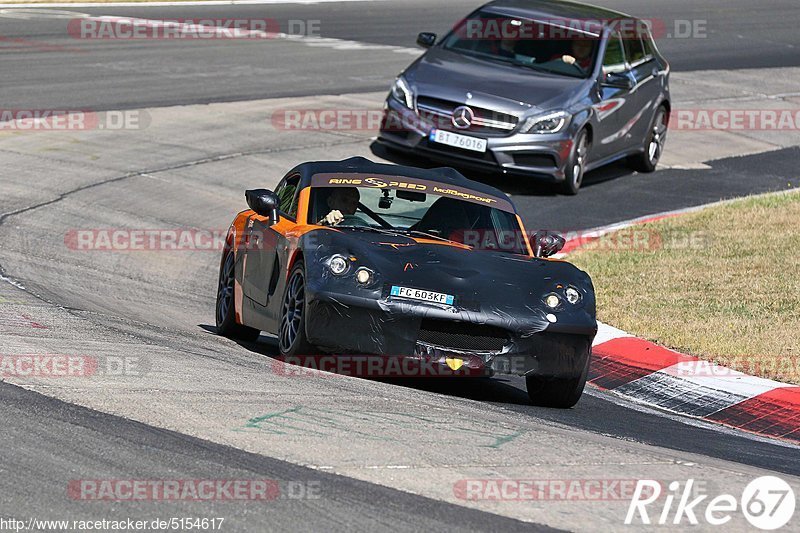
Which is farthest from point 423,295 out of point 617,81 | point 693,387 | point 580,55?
point 580,55

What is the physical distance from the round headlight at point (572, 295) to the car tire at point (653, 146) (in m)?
10.5

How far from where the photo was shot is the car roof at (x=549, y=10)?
59.3 ft

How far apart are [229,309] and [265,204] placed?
3.33 feet

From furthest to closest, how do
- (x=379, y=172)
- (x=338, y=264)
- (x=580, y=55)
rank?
(x=580, y=55), (x=379, y=172), (x=338, y=264)

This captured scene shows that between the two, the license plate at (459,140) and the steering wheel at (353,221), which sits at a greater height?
the steering wheel at (353,221)

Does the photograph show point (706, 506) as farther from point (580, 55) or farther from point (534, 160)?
point (580, 55)

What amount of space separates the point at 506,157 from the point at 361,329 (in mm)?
8600

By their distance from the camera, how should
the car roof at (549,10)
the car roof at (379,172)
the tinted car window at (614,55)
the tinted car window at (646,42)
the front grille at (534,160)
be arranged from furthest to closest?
the tinted car window at (646,42)
the car roof at (549,10)
the tinted car window at (614,55)
the front grille at (534,160)
the car roof at (379,172)

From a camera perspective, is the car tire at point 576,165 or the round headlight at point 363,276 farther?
the car tire at point 576,165

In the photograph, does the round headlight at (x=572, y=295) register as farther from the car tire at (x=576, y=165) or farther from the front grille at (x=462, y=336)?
the car tire at (x=576, y=165)

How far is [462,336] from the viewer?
8.39 metres

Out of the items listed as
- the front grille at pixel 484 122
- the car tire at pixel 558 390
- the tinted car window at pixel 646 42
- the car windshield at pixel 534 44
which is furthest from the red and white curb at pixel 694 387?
the tinted car window at pixel 646 42

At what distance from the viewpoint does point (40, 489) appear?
5.68 meters

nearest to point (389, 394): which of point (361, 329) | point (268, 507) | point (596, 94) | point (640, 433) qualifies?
point (361, 329)
